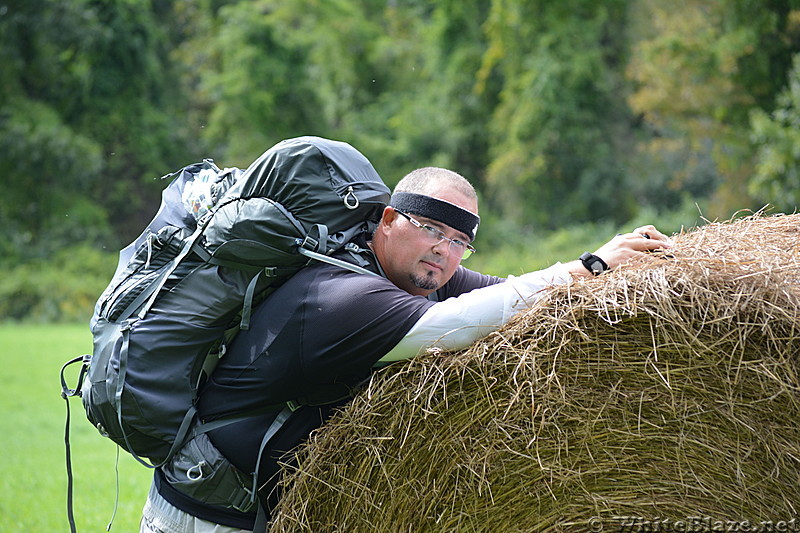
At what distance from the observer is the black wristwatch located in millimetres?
2664

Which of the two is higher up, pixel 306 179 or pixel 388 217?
pixel 306 179

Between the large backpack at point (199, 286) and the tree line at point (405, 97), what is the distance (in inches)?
651

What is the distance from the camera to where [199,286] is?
9.22 ft

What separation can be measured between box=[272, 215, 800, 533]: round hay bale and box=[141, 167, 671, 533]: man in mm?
93

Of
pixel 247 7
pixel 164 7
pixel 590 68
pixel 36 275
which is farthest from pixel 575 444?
pixel 164 7

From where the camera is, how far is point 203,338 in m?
2.83

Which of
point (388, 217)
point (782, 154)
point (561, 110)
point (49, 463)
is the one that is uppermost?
point (388, 217)

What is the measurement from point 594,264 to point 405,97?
2563 centimetres

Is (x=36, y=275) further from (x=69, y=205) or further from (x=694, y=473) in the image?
(x=694, y=473)

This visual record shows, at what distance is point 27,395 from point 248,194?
965 cm

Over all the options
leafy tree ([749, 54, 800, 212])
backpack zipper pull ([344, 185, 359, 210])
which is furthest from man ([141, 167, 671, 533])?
leafy tree ([749, 54, 800, 212])

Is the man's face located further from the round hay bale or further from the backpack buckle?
the round hay bale

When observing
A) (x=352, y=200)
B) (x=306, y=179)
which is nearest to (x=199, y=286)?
(x=306, y=179)

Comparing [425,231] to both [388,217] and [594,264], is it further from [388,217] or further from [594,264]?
[594,264]
